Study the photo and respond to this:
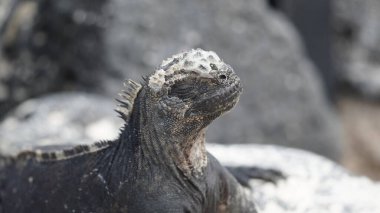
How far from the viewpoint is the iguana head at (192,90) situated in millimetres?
3656

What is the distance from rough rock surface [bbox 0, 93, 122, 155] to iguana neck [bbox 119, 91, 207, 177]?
271cm

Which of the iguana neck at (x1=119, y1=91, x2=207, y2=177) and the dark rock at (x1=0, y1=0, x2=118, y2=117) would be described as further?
the dark rock at (x1=0, y1=0, x2=118, y2=117)

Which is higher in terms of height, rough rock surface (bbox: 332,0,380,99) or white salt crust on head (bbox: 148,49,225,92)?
rough rock surface (bbox: 332,0,380,99)

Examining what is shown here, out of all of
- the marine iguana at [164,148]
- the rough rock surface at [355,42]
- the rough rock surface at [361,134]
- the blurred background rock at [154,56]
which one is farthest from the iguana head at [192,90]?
the rough rock surface at [355,42]

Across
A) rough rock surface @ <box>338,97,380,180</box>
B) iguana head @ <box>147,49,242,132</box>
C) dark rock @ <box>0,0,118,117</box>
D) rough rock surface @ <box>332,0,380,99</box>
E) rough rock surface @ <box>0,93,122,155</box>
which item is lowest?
iguana head @ <box>147,49,242,132</box>

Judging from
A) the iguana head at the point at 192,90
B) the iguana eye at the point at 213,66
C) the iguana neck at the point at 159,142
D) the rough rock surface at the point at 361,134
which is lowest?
the iguana neck at the point at 159,142

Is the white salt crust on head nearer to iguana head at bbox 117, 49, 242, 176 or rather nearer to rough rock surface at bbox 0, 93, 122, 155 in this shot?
iguana head at bbox 117, 49, 242, 176

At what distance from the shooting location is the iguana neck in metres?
3.69

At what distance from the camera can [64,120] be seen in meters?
7.00

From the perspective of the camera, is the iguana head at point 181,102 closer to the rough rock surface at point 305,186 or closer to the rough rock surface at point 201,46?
the rough rock surface at point 305,186

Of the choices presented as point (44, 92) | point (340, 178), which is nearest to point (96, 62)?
point (44, 92)

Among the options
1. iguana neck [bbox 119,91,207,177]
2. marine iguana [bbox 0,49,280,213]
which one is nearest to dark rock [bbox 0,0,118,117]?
marine iguana [bbox 0,49,280,213]

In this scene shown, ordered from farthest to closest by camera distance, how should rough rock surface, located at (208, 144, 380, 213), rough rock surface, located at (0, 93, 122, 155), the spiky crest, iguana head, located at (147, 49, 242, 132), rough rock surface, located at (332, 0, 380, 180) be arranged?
rough rock surface, located at (332, 0, 380, 180) → rough rock surface, located at (0, 93, 122, 155) → rough rock surface, located at (208, 144, 380, 213) → the spiky crest → iguana head, located at (147, 49, 242, 132)

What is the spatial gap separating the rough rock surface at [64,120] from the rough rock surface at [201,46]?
3.32 ft
